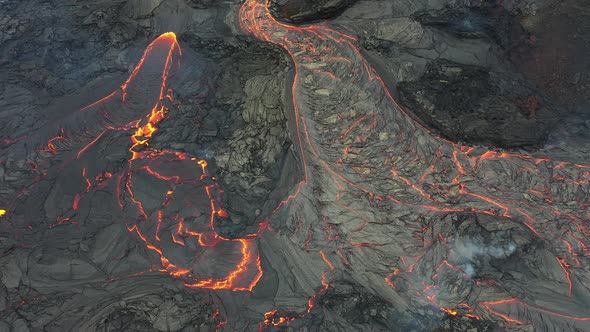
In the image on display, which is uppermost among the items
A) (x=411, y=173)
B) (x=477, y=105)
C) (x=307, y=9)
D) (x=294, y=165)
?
(x=307, y=9)

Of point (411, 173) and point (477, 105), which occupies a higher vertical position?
point (477, 105)

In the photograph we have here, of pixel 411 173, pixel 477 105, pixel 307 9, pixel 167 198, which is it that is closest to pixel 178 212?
pixel 167 198

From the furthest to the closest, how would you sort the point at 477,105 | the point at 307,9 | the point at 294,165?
the point at 307,9, the point at 477,105, the point at 294,165

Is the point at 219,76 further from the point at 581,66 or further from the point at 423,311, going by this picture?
the point at 581,66

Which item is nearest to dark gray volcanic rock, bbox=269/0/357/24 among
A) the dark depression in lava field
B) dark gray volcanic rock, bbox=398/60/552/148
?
the dark depression in lava field

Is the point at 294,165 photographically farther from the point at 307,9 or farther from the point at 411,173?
the point at 307,9

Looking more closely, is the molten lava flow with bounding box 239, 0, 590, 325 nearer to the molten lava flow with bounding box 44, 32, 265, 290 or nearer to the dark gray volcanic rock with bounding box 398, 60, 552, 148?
the dark gray volcanic rock with bounding box 398, 60, 552, 148

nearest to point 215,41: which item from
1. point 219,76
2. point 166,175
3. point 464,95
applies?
point 219,76
